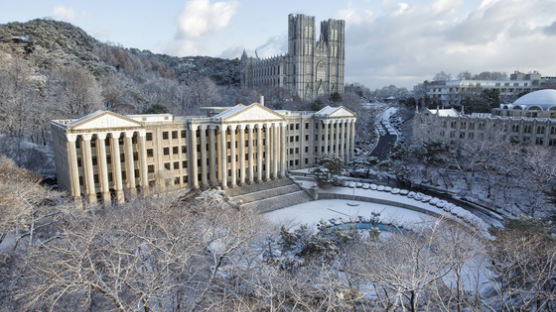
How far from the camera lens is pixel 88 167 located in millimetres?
38688

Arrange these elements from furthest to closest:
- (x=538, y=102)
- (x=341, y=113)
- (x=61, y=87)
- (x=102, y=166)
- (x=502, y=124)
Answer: (x=61, y=87) → (x=538, y=102) → (x=341, y=113) → (x=502, y=124) → (x=102, y=166)

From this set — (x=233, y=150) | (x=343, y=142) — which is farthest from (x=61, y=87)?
(x=343, y=142)

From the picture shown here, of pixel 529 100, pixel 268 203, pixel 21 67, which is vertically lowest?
pixel 268 203

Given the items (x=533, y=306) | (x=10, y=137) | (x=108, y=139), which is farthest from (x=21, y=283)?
(x=10, y=137)

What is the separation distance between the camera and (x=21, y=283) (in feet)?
66.9

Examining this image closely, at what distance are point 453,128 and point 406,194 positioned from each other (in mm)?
28078

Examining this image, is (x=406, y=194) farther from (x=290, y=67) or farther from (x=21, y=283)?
(x=290, y=67)

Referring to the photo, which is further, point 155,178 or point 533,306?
point 155,178

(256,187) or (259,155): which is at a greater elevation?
(259,155)

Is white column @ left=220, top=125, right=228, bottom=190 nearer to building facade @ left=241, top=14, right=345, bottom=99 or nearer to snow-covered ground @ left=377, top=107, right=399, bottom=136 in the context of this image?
snow-covered ground @ left=377, top=107, right=399, bottom=136

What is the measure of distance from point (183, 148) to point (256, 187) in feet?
38.5

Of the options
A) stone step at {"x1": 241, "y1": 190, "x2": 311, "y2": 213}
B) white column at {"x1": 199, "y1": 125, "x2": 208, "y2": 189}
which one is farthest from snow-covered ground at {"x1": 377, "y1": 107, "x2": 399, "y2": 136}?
white column at {"x1": 199, "y1": 125, "x2": 208, "y2": 189}

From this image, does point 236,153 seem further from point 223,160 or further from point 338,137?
point 338,137

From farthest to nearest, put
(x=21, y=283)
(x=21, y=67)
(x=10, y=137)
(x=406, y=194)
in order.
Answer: (x=21, y=67) → (x=10, y=137) → (x=406, y=194) → (x=21, y=283)
